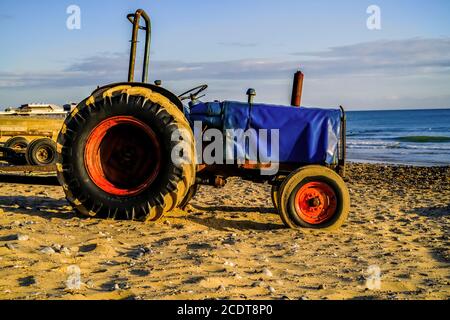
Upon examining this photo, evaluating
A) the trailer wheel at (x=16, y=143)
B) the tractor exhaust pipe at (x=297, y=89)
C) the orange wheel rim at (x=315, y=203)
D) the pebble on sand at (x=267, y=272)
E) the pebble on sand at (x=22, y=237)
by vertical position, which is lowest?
the pebble on sand at (x=267, y=272)

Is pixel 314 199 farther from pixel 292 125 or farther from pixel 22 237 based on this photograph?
pixel 22 237

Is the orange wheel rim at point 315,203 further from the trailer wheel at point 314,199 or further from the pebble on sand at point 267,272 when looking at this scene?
the pebble on sand at point 267,272

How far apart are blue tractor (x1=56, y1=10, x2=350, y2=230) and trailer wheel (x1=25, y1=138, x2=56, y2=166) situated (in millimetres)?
6945

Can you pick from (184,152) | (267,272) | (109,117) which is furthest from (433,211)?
(109,117)

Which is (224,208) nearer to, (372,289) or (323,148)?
(323,148)

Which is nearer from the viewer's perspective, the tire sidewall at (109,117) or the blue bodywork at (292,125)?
the tire sidewall at (109,117)

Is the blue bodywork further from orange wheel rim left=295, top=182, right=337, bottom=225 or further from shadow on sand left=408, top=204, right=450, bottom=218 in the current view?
shadow on sand left=408, top=204, right=450, bottom=218

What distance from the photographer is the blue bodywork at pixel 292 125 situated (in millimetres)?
6355

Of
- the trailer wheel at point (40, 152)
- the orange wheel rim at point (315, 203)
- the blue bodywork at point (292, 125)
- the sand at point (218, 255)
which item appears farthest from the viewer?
the trailer wheel at point (40, 152)

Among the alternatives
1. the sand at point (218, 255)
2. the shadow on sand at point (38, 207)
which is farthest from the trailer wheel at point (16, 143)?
the sand at point (218, 255)

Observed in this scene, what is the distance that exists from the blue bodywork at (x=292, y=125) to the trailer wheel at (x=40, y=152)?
777 centimetres

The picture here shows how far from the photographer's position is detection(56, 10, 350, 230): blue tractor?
612 cm

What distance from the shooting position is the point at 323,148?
6.38 m

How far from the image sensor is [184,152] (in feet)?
19.9
